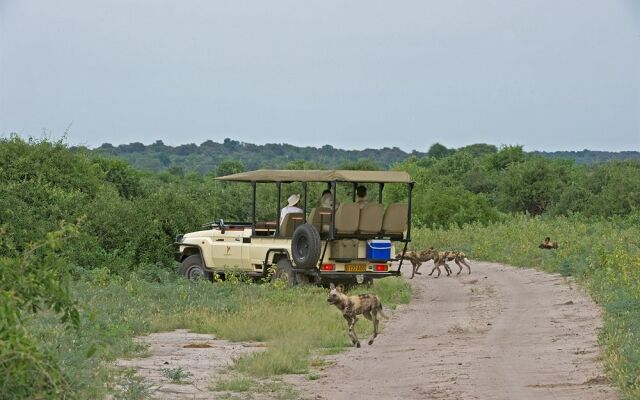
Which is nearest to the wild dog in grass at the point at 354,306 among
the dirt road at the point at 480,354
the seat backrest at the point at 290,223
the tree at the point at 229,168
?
the dirt road at the point at 480,354

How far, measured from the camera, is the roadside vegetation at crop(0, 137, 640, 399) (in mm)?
8289

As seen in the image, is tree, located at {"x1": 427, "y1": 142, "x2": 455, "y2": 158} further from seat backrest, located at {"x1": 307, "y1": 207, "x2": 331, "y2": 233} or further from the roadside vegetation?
seat backrest, located at {"x1": 307, "y1": 207, "x2": 331, "y2": 233}

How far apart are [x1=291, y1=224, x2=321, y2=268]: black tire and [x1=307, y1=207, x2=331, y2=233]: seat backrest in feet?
1.24

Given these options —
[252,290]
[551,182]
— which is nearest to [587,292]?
[252,290]

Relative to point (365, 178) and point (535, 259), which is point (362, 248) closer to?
point (365, 178)

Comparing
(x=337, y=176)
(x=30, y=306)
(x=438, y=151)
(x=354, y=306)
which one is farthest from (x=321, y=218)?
(x=438, y=151)

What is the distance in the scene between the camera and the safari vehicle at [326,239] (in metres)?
20.2

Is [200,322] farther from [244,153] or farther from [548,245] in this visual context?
[244,153]

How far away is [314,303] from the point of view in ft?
61.0

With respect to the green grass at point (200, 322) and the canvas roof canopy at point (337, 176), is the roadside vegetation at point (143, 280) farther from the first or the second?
the canvas roof canopy at point (337, 176)

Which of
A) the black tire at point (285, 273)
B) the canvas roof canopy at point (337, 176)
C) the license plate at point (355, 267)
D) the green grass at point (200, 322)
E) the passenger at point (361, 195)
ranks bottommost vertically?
the green grass at point (200, 322)

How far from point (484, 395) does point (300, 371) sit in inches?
98.0

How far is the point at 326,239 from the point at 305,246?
1.36 ft

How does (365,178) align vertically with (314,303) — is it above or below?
above
